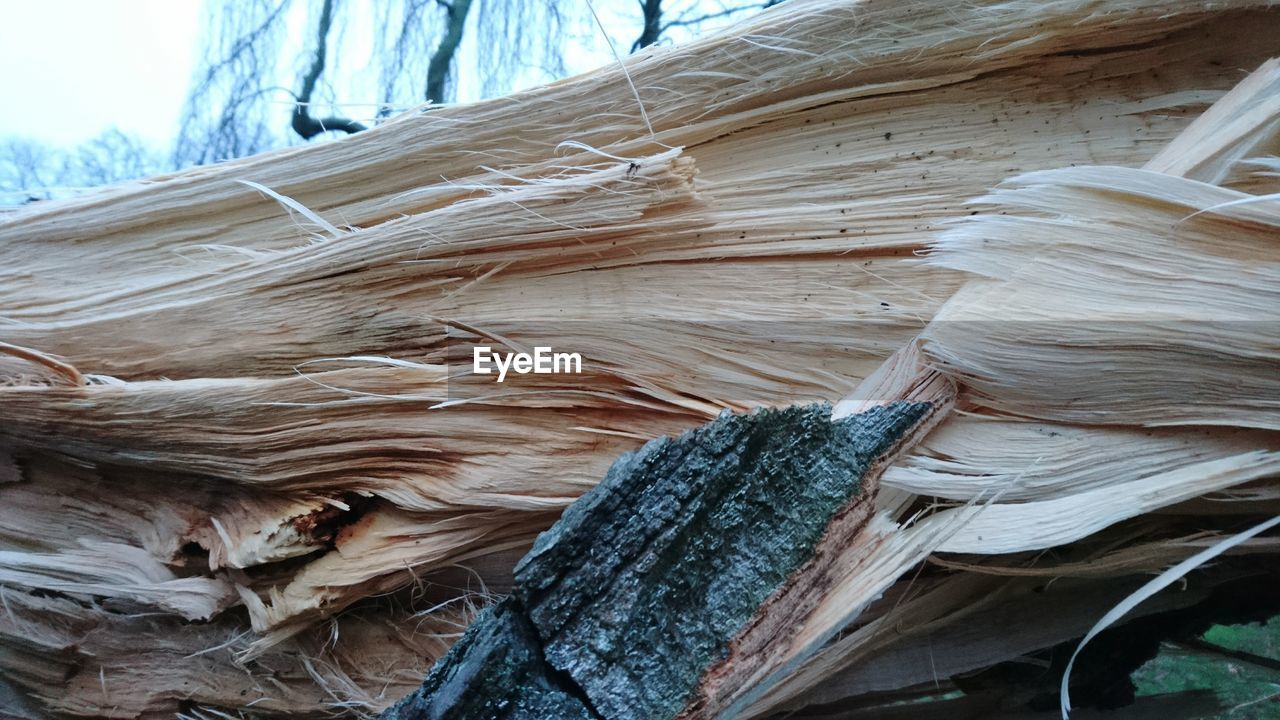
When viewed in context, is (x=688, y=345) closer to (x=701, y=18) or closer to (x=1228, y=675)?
(x=701, y=18)

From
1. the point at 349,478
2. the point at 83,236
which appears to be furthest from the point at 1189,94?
the point at 83,236

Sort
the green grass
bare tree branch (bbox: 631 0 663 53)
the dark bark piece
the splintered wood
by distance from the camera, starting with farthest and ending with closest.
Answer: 1. bare tree branch (bbox: 631 0 663 53)
2. the green grass
3. the splintered wood
4. the dark bark piece

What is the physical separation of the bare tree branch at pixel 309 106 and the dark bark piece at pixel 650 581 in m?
0.86

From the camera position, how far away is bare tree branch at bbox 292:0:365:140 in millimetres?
1256

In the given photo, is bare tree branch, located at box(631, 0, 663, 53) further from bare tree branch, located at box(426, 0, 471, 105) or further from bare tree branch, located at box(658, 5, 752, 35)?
bare tree branch, located at box(426, 0, 471, 105)

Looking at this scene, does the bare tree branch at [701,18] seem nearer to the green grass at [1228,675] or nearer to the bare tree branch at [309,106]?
the bare tree branch at [309,106]

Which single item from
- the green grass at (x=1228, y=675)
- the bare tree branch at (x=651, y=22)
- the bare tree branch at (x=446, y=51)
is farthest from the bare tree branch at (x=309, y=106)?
the green grass at (x=1228, y=675)

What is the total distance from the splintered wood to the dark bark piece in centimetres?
6

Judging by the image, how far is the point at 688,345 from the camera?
0.93m

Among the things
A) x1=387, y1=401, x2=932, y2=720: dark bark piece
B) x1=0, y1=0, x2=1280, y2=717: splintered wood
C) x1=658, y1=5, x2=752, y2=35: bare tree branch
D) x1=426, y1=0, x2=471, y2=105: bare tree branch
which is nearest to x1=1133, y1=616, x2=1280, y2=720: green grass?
x1=0, y1=0, x2=1280, y2=717: splintered wood

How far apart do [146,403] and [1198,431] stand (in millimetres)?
1277

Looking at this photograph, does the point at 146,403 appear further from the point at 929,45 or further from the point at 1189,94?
the point at 1189,94

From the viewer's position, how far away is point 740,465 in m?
0.72

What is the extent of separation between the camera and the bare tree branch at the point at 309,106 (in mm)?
1256
